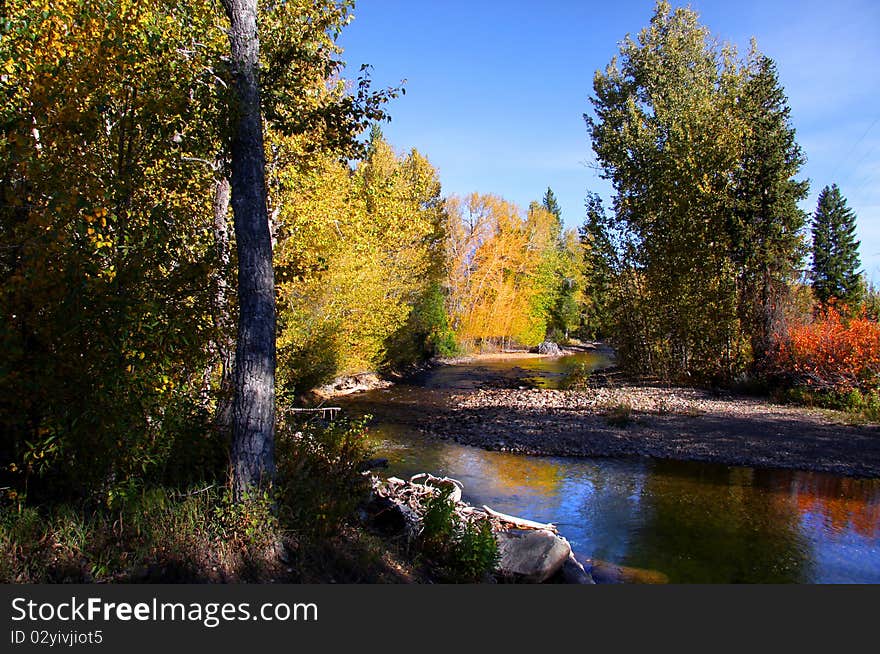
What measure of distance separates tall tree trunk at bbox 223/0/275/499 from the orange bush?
18510 mm

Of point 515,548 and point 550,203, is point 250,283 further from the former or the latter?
point 550,203

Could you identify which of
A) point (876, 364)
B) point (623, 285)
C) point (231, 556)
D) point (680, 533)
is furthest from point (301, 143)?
point (623, 285)

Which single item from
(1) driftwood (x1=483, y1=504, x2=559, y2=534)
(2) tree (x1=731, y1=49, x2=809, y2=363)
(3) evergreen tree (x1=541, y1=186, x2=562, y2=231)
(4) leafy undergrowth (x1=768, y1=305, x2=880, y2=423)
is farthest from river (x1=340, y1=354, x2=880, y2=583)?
(3) evergreen tree (x1=541, y1=186, x2=562, y2=231)

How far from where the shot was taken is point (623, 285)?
25359mm

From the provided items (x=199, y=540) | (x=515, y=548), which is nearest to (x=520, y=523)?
(x=515, y=548)

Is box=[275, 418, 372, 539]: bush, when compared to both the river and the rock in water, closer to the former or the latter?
the river

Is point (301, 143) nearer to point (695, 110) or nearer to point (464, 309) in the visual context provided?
point (695, 110)

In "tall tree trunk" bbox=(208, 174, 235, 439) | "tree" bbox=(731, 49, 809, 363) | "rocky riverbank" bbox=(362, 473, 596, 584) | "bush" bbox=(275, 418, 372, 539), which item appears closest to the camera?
"bush" bbox=(275, 418, 372, 539)

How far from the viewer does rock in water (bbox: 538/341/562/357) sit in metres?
49.4

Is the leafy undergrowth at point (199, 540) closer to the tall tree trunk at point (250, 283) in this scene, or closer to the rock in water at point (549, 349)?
the tall tree trunk at point (250, 283)

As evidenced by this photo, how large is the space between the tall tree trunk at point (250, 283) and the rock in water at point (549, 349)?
4510 cm

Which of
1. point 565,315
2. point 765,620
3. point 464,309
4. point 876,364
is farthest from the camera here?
point 565,315

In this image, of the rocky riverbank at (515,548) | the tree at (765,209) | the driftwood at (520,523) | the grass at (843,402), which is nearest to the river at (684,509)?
the driftwood at (520,523)

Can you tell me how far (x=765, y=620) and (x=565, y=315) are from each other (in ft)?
181
